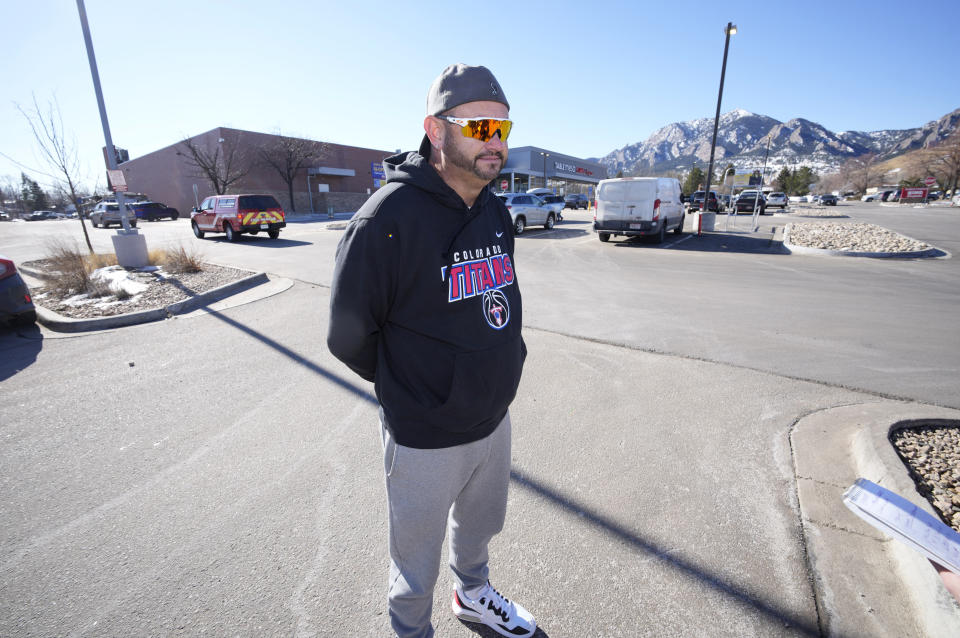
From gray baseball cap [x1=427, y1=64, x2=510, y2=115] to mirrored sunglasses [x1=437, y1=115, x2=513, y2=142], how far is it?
0.05 m

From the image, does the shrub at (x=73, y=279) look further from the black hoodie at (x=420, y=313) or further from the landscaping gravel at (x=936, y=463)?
the landscaping gravel at (x=936, y=463)

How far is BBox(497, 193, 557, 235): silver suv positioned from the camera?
18.5 meters

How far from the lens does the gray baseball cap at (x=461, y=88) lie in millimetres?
1500

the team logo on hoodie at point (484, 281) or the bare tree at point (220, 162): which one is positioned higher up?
the bare tree at point (220, 162)

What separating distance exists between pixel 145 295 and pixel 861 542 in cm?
956

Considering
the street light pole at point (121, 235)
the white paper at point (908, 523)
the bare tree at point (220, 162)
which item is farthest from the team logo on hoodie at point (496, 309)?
the bare tree at point (220, 162)

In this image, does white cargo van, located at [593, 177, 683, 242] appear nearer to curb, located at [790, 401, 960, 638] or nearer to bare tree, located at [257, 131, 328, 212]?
curb, located at [790, 401, 960, 638]

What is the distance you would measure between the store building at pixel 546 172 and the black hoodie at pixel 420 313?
34542 millimetres

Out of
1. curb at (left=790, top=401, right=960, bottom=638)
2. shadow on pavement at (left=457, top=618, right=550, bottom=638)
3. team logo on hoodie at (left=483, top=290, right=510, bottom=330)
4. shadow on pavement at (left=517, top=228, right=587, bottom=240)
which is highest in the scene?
team logo on hoodie at (left=483, top=290, right=510, bottom=330)

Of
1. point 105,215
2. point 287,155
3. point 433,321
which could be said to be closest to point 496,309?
point 433,321

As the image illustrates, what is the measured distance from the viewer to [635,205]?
533 inches

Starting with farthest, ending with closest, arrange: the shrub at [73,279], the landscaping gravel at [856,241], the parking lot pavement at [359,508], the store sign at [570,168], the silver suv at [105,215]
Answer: the store sign at [570,168], the silver suv at [105,215], the landscaping gravel at [856,241], the shrub at [73,279], the parking lot pavement at [359,508]

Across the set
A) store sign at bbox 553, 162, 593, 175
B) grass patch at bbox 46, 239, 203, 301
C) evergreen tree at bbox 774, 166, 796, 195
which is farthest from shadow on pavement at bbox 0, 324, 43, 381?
evergreen tree at bbox 774, 166, 796, 195

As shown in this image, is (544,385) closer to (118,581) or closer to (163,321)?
(118,581)
